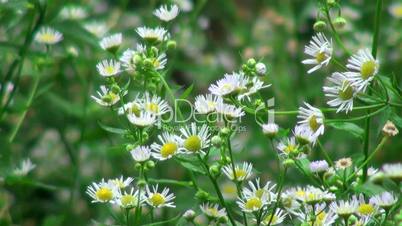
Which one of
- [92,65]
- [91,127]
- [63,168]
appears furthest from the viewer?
[63,168]

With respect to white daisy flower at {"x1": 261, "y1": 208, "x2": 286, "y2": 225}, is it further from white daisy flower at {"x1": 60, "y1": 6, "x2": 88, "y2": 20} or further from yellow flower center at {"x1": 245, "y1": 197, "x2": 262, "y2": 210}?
white daisy flower at {"x1": 60, "y1": 6, "x2": 88, "y2": 20}

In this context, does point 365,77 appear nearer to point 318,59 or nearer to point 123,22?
point 318,59

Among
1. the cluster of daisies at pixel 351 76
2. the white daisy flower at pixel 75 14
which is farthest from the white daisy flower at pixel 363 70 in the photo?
the white daisy flower at pixel 75 14

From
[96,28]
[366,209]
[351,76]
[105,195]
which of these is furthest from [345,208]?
[96,28]

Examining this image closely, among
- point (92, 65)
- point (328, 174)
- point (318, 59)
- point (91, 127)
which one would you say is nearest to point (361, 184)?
point (328, 174)

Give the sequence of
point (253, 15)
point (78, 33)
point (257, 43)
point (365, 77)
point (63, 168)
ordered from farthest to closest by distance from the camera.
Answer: point (253, 15), point (257, 43), point (63, 168), point (78, 33), point (365, 77)

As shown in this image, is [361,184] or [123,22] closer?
[361,184]

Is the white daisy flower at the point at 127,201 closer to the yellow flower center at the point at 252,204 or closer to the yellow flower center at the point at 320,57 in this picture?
the yellow flower center at the point at 252,204

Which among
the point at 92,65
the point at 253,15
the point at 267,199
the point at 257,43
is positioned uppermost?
the point at 253,15
